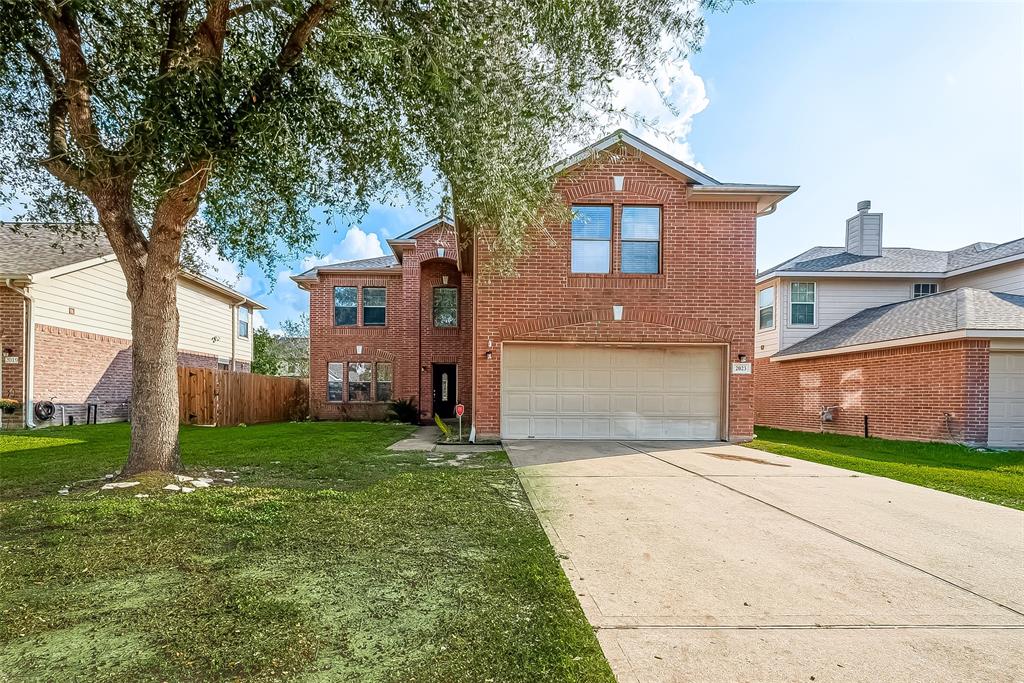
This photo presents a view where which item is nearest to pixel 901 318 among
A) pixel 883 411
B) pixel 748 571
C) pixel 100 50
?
pixel 883 411

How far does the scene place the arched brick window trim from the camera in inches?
386

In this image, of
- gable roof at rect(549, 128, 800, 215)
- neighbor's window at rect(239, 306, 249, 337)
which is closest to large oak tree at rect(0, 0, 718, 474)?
gable roof at rect(549, 128, 800, 215)

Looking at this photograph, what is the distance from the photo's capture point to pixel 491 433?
978cm

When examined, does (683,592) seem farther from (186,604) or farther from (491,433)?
(491,433)

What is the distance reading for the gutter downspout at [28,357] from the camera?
11.6m

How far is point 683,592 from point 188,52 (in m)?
6.70

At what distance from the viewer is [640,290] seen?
991cm

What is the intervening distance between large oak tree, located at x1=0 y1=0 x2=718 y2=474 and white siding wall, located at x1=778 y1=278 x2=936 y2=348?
38.6 feet

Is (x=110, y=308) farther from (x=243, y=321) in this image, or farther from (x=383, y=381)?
(x=383, y=381)

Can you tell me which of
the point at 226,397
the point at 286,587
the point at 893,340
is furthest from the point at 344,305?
the point at 893,340

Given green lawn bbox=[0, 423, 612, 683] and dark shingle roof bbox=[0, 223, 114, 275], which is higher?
dark shingle roof bbox=[0, 223, 114, 275]

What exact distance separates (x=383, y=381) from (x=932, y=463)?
15.3 metres

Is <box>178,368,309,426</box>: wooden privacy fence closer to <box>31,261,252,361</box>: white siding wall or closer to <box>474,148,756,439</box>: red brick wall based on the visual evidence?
<box>31,261,252,361</box>: white siding wall

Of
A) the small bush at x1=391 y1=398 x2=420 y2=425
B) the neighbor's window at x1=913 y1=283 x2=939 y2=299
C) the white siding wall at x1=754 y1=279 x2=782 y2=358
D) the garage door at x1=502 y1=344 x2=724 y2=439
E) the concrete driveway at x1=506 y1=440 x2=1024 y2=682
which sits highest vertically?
the neighbor's window at x1=913 y1=283 x2=939 y2=299
